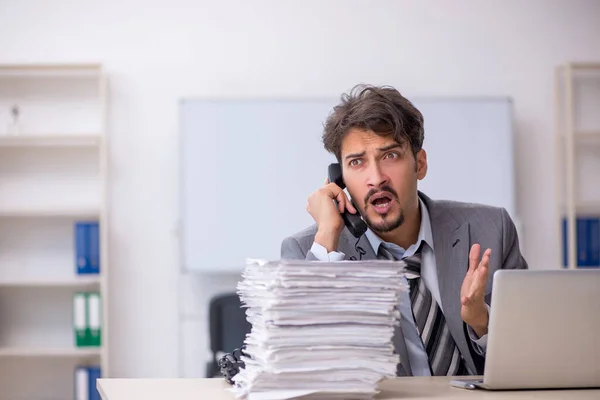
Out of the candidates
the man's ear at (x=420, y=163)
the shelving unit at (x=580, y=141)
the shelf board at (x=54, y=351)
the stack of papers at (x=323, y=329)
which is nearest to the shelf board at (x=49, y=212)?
the shelf board at (x=54, y=351)

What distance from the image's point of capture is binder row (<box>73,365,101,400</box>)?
4641mm

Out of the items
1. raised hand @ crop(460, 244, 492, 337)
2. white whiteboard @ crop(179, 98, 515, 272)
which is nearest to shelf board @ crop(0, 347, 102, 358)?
white whiteboard @ crop(179, 98, 515, 272)

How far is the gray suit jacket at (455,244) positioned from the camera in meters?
2.30

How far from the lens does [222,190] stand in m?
4.80

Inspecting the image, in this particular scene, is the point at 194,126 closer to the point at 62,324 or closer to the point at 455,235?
the point at 62,324

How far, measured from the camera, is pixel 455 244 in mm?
2408

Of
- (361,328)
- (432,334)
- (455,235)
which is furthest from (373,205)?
(361,328)

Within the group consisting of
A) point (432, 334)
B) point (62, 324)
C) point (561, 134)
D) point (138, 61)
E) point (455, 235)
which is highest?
point (138, 61)

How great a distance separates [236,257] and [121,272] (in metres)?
A: 0.71

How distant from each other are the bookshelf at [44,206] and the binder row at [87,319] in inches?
10.1

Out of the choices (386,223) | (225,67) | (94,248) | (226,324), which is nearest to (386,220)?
(386,223)

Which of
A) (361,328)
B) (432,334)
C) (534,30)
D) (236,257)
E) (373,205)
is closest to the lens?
(361,328)

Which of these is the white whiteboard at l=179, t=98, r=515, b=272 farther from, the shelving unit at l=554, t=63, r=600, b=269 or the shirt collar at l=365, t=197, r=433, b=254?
the shirt collar at l=365, t=197, r=433, b=254

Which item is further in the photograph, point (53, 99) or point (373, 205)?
point (53, 99)
